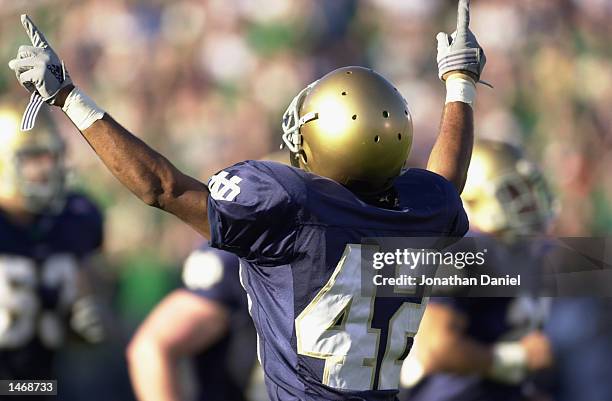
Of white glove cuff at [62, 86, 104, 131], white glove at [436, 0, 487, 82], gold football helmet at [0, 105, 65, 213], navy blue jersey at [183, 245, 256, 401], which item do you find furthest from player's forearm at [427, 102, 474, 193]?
gold football helmet at [0, 105, 65, 213]

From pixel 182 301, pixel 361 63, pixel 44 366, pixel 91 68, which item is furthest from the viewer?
pixel 361 63

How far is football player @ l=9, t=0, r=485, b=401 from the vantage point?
2428 millimetres

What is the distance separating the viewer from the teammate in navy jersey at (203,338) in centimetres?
420

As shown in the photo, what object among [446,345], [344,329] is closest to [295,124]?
[344,329]

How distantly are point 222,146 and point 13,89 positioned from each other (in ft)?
4.66

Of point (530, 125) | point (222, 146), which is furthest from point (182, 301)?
point (530, 125)

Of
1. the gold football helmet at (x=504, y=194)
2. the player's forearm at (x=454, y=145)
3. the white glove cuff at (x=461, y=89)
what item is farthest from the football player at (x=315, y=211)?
the gold football helmet at (x=504, y=194)

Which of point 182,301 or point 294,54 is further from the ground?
point 294,54

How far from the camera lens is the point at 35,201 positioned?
5.04 meters

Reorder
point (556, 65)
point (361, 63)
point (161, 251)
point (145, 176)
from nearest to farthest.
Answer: point (145, 176) < point (161, 251) < point (361, 63) < point (556, 65)

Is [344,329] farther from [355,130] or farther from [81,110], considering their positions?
[81,110]

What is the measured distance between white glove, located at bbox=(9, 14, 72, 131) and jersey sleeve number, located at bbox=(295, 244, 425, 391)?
0.78 meters

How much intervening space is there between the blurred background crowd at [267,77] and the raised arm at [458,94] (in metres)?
3.28

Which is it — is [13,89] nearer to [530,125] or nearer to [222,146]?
[222,146]
